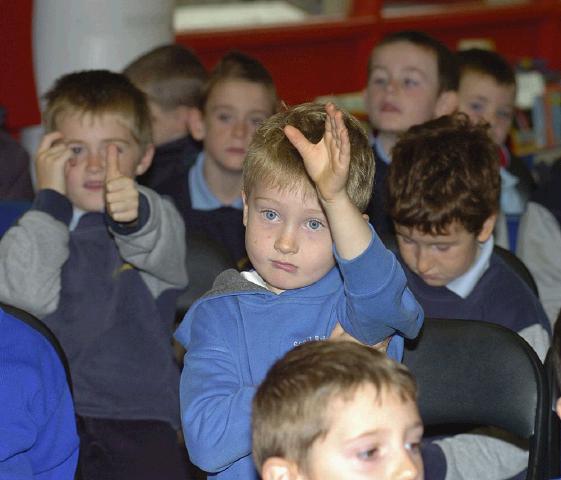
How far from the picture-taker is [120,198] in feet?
9.17

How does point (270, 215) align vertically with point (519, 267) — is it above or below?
above

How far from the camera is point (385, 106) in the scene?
13.1 ft

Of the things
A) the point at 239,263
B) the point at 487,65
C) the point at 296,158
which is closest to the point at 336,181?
the point at 296,158

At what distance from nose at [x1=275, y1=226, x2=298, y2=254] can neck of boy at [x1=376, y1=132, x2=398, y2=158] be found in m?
1.83

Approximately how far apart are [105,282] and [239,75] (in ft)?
4.28

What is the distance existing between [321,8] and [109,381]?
4860 millimetres

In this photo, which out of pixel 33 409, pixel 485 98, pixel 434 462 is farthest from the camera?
pixel 485 98

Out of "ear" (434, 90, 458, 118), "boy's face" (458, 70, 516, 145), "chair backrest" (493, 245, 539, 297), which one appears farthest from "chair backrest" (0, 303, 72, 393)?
"boy's face" (458, 70, 516, 145)

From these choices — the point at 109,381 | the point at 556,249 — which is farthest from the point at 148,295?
the point at 556,249

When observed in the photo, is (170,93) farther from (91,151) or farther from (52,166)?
(52,166)

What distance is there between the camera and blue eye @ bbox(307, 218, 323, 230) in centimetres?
200

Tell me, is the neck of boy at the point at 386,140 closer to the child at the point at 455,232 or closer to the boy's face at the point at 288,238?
the child at the point at 455,232

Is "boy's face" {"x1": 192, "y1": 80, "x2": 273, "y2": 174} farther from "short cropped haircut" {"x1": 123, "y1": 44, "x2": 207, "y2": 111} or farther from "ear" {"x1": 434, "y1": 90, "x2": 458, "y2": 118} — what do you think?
"ear" {"x1": 434, "y1": 90, "x2": 458, "y2": 118}

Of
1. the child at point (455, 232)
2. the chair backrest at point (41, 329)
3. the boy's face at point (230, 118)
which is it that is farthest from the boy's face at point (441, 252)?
the boy's face at point (230, 118)
